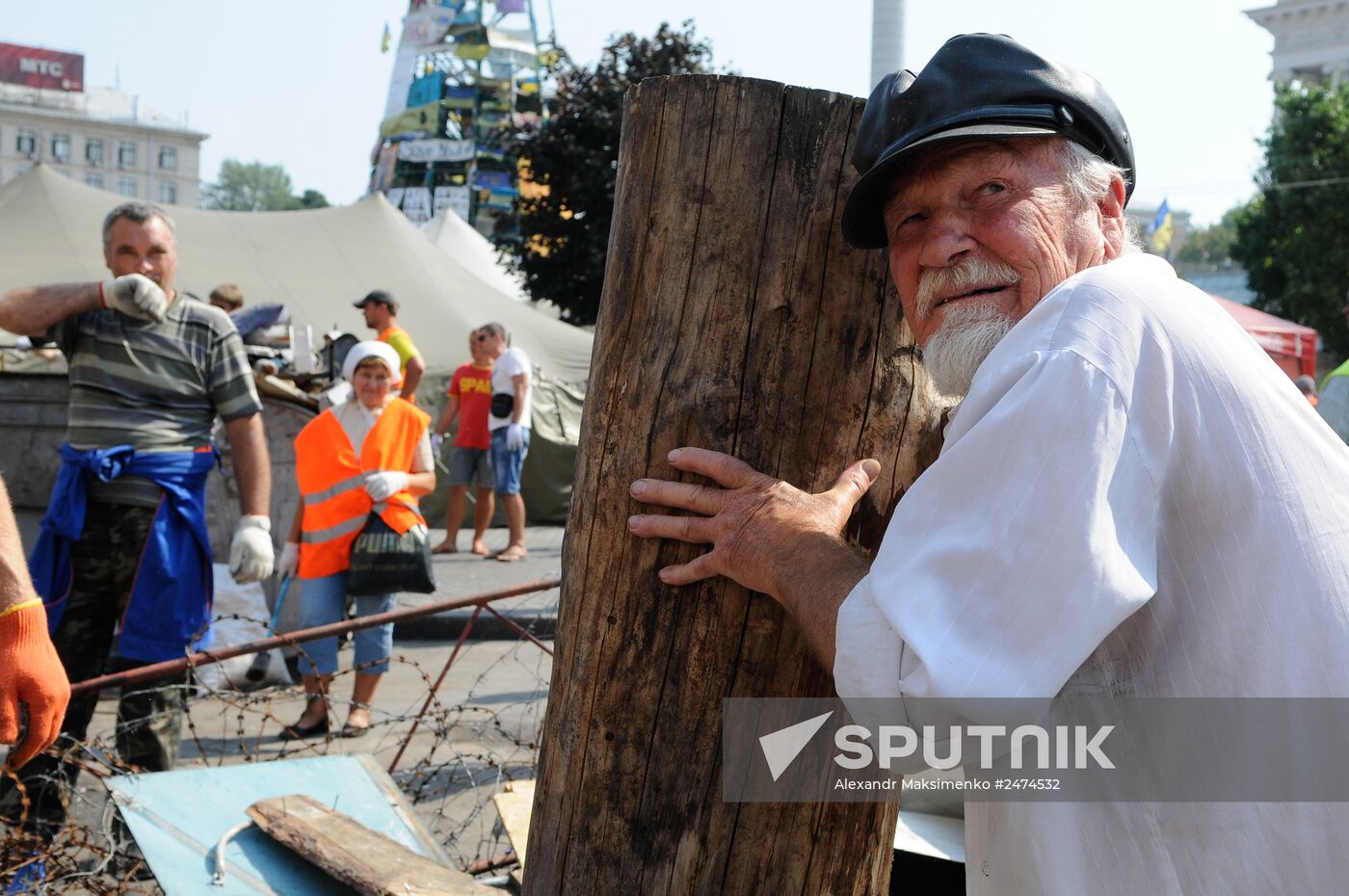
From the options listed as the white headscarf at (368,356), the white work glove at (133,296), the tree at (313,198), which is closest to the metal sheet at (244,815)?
the white work glove at (133,296)

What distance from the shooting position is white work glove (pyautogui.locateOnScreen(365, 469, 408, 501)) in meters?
6.01

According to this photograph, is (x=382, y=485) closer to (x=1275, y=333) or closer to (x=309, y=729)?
(x=309, y=729)

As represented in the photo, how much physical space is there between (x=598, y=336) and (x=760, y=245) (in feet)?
0.95

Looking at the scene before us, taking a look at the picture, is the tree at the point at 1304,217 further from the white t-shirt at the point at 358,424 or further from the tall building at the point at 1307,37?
the tall building at the point at 1307,37

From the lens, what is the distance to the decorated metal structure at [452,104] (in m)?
64.1

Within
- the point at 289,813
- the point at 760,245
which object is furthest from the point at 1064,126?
the point at 289,813

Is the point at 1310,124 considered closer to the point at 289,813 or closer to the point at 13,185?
the point at 13,185

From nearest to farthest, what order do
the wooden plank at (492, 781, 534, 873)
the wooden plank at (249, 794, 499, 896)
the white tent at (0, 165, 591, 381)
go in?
the wooden plank at (249, 794, 499, 896)
the wooden plank at (492, 781, 534, 873)
the white tent at (0, 165, 591, 381)

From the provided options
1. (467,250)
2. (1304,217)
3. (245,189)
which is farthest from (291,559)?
(245,189)

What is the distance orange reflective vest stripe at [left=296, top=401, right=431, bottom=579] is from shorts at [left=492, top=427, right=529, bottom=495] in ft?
14.0

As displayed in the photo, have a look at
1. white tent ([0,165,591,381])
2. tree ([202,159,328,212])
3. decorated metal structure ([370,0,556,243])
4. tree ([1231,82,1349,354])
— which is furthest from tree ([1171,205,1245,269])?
white tent ([0,165,591,381])

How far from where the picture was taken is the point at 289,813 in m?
3.16

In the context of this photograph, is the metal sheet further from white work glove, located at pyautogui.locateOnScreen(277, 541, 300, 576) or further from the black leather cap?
white work glove, located at pyautogui.locateOnScreen(277, 541, 300, 576)

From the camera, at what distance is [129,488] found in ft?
13.9
